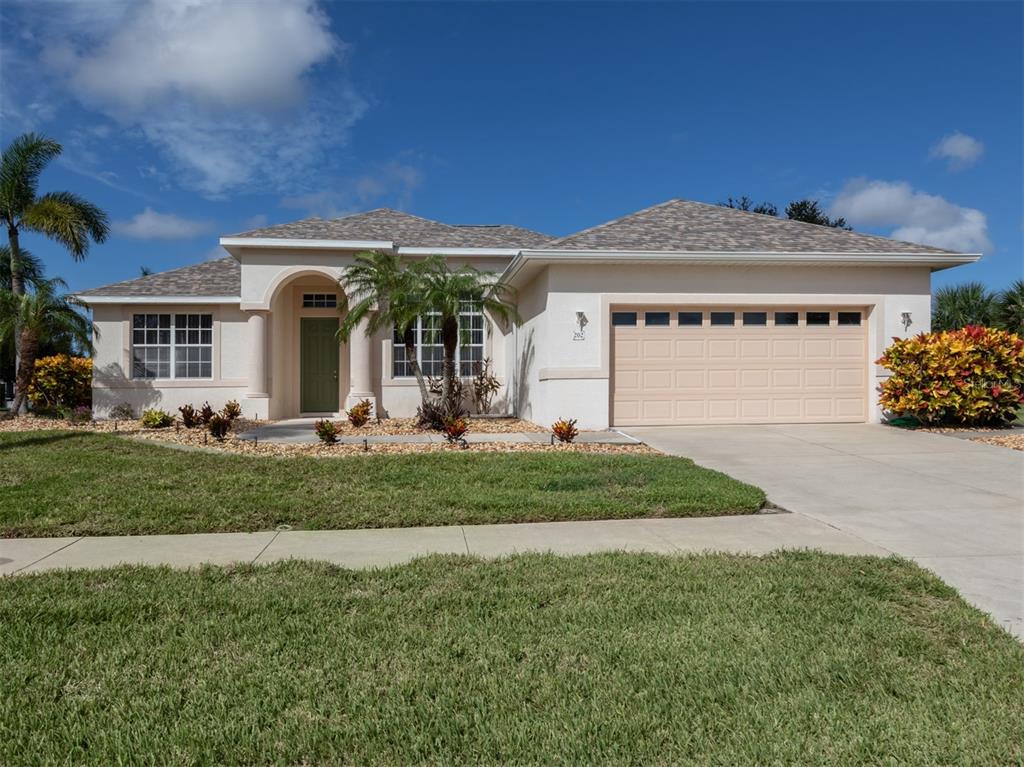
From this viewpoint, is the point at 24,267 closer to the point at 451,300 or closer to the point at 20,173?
the point at 20,173

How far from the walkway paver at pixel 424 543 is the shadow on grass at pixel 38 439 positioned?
6.15 m

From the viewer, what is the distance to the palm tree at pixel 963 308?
22562 millimetres

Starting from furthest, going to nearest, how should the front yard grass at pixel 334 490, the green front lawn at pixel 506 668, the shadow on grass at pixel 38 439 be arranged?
the shadow on grass at pixel 38 439, the front yard grass at pixel 334 490, the green front lawn at pixel 506 668

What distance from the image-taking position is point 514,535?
6.11 metres

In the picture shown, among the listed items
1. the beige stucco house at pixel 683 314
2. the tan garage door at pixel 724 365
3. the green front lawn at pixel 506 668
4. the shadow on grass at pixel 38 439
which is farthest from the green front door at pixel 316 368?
the green front lawn at pixel 506 668

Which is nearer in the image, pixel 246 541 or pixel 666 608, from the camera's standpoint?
pixel 666 608

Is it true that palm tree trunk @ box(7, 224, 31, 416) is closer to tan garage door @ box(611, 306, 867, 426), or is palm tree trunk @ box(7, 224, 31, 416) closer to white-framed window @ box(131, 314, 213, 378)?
white-framed window @ box(131, 314, 213, 378)

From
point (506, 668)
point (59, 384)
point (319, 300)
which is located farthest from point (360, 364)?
point (506, 668)

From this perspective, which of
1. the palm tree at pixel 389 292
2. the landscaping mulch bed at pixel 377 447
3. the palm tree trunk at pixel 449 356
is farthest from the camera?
the palm tree trunk at pixel 449 356

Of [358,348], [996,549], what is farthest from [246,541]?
[358,348]

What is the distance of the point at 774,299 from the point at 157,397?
15088 millimetres

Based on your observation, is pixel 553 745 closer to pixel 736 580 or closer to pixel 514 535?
pixel 736 580

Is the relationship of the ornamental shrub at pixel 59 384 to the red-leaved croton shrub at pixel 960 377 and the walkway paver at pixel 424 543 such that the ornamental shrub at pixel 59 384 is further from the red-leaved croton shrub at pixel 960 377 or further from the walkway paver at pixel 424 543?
the red-leaved croton shrub at pixel 960 377

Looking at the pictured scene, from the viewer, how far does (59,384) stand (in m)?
17.9
